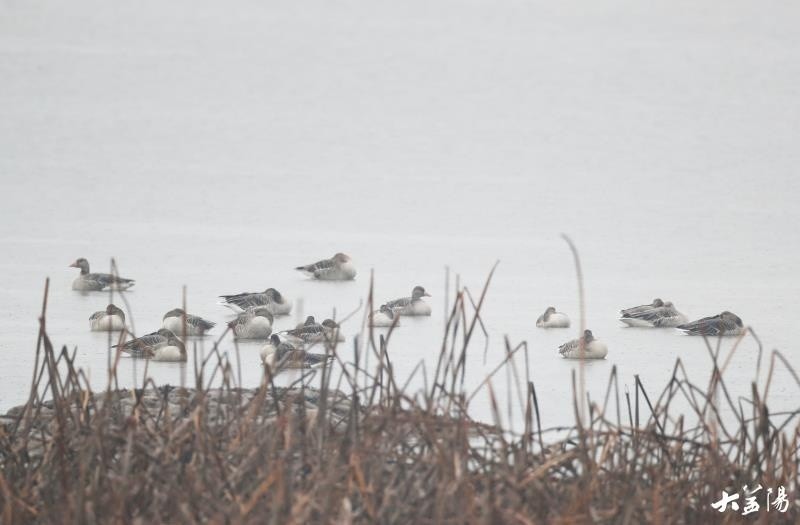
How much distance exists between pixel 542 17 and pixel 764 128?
59.5 feet

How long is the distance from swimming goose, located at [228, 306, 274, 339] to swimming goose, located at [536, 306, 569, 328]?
155 centimetres

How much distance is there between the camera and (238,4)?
38.5 m

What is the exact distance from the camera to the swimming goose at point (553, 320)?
878 centimetres

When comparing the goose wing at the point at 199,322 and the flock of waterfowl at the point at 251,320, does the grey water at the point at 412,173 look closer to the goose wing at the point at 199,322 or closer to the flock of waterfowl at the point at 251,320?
the flock of waterfowl at the point at 251,320

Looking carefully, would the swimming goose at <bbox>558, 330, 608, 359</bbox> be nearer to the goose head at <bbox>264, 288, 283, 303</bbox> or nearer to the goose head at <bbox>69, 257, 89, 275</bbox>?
the goose head at <bbox>264, 288, 283, 303</bbox>

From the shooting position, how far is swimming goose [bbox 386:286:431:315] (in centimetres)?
900

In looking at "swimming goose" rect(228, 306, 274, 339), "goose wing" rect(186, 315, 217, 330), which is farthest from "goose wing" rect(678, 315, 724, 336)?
"goose wing" rect(186, 315, 217, 330)

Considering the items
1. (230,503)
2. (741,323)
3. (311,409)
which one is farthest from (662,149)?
(230,503)

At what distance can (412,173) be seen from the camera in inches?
680

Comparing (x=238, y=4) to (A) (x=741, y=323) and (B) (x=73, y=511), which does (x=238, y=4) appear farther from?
(B) (x=73, y=511)

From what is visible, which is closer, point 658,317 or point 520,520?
point 520,520

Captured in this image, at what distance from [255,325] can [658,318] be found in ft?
7.59

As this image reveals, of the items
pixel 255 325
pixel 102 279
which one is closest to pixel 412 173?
pixel 102 279

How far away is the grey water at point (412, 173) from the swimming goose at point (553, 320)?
10 cm
